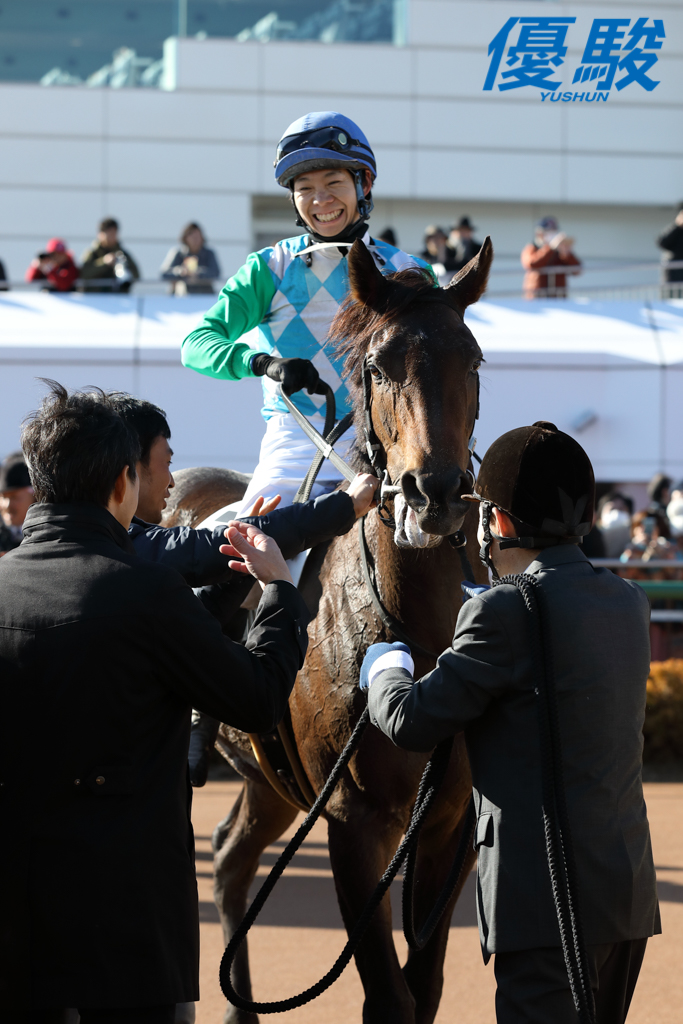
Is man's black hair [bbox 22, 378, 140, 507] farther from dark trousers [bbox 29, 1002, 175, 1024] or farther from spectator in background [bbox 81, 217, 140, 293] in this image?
spectator in background [bbox 81, 217, 140, 293]

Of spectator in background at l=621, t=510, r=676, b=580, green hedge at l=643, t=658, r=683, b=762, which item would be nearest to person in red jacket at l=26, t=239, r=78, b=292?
spectator in background at l=621, t=510, r=676, b=580

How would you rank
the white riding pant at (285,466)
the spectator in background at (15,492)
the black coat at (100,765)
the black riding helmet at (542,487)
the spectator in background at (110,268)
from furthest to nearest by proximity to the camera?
the spectator in background at (110,268), the spectator in background at (15,492), the white riding pant at (285,466), the black riding helmet at (542,487), the black coat at (100,765)

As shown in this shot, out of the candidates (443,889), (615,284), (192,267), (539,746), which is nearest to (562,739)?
(539,746)

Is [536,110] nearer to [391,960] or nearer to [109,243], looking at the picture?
[109,243]

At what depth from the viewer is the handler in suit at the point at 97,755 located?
6.34ft

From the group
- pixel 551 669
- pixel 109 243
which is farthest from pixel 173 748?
pixel 109 243

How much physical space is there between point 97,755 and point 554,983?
92cm

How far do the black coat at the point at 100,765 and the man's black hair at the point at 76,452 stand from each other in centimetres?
10

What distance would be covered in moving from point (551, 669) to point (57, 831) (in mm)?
911

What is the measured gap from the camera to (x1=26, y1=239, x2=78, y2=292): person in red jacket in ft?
44.9

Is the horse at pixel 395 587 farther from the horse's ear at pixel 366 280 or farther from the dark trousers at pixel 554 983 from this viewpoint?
the dark trousers at pixel 554 983

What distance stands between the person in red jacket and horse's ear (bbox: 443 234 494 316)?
1137 cm

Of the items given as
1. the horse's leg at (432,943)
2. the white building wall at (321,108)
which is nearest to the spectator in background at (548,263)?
the white building wall at (321,108)

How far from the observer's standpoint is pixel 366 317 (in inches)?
120
